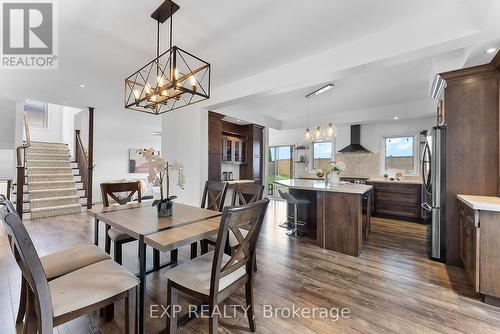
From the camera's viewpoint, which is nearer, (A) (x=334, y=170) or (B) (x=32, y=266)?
(B) (x=32, y=266)

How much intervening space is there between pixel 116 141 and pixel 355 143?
25.3 ft

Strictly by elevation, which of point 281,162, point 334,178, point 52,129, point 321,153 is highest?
point 52,129

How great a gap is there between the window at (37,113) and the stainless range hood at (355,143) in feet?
34.1

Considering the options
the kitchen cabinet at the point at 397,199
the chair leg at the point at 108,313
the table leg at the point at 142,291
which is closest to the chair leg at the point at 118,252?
the chair leg at the point at 108,313

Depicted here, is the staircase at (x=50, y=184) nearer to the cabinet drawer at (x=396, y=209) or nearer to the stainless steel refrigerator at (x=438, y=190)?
the stainless steel refrigerator at (x=438, y=190)

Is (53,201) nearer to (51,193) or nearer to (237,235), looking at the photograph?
(51,193)

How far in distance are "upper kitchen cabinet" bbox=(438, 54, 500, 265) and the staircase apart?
7.11 m

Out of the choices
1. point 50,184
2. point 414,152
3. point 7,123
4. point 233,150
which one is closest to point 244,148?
point 233,150

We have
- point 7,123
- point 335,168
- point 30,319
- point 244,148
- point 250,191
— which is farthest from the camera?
point 244,148

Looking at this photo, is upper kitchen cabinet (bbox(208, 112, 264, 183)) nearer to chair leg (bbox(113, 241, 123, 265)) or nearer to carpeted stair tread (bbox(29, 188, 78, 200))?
chair leg (bbox(113, 241, 123, 265))

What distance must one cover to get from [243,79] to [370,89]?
8.03 ft

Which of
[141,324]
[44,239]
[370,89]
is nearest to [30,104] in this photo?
[44,239]

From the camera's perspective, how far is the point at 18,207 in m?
4.51

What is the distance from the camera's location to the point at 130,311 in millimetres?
1337
